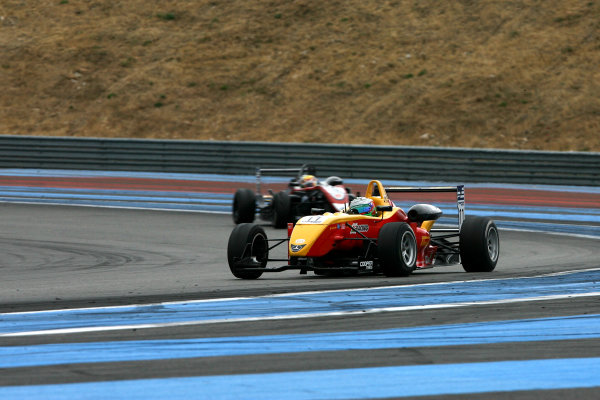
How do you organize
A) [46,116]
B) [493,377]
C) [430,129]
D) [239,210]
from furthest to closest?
[46,116] → [430,129] → [239,210] → [493,377]

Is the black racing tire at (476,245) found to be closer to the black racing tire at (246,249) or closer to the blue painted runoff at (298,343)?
the black racing tire at (246,249)

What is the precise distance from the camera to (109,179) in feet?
88.6

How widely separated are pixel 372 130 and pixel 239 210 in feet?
51.0

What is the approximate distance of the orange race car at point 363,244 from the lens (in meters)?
11.1

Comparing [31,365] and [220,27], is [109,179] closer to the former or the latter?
[220,27]

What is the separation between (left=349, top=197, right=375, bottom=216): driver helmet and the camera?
1197 centimetres

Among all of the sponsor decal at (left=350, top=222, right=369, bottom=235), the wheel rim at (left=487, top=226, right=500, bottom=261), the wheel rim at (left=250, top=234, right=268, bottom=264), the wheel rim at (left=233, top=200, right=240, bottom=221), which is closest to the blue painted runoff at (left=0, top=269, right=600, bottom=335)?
the sponsor decal at (left=350, top=222, right=369, bottom=235)

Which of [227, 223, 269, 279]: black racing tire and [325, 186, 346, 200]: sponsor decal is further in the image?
[325, 186, 346, 200]: sponsor decal

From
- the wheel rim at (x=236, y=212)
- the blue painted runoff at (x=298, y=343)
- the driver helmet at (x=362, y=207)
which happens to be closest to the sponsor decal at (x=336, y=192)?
the wheel rim at (x=236, y=212)

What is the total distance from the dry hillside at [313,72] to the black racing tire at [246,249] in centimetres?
2088

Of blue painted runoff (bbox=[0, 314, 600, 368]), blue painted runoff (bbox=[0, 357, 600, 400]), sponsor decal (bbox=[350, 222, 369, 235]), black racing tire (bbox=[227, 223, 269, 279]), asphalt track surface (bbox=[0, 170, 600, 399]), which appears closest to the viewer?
blue painted runoff (bbox=[0, 357, 600, 400])

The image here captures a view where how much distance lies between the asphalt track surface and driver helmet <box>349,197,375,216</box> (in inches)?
35.3

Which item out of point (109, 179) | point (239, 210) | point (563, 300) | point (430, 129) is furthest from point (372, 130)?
point (563, 300)

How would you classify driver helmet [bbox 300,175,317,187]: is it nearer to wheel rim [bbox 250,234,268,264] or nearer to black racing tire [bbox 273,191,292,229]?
black racing tire [bbox 273,191,292,229]
